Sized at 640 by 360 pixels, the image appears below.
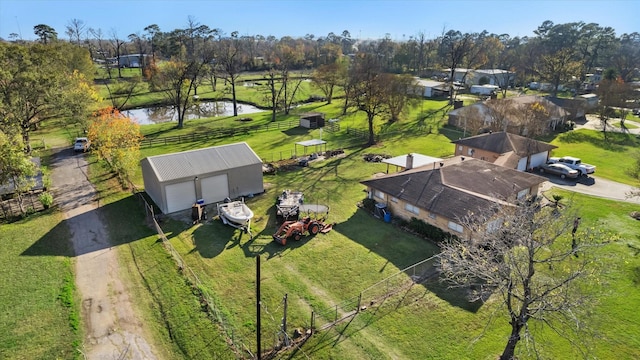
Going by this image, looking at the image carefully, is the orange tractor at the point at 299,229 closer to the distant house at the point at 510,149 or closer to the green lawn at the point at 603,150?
the distant house at the point at 510,149

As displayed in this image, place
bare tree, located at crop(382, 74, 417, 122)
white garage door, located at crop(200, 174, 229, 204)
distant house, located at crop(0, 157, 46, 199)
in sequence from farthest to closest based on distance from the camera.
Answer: bare tree, located at crop(382, 74, 417, 122)
white garage door, located at crop(200, 174, 229, 204)
distant house, located at crop(0, 157, 46, 199)

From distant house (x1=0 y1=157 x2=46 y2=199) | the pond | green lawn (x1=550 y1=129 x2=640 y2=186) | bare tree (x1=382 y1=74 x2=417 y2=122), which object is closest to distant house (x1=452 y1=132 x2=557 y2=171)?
green lawn (x1=550 y1=129 x2=640 y2=186)

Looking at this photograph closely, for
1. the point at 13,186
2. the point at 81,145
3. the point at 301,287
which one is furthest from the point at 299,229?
the point at 81,145

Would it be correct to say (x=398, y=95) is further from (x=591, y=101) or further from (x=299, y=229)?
(x=299, y=229)

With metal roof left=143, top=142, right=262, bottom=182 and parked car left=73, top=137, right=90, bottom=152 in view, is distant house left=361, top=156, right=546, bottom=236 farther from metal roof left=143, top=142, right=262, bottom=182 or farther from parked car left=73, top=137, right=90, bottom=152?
parked car left=73, top=137, right=90, bottom=152

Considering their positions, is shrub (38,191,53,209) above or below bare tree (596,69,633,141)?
below

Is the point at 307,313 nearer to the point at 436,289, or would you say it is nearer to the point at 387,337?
the point at 387,337
